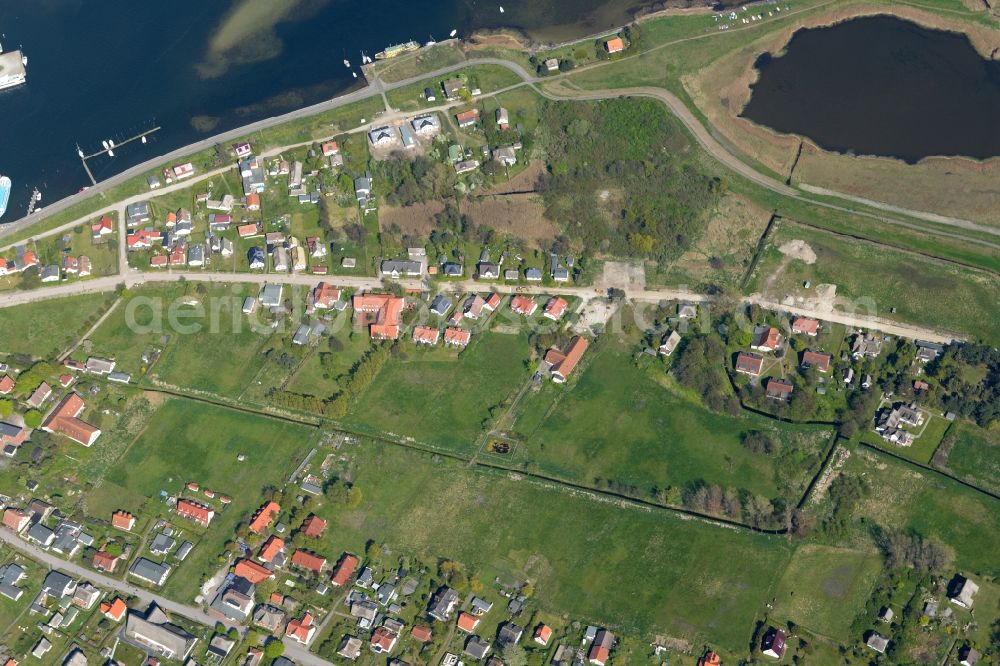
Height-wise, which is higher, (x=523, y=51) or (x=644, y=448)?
(x=523, y=51)

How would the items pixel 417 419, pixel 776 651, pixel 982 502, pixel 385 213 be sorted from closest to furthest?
pixel 776 651
pixel 982 502
pixel 417 419
pixel 385 213

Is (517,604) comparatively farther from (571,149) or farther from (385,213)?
(571,149)

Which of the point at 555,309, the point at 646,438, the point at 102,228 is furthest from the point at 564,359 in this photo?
the point at 102,228

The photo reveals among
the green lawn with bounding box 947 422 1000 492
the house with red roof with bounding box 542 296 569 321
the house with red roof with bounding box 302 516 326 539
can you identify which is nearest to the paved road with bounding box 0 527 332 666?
the house with red roof with bounding box 302 516 326 539

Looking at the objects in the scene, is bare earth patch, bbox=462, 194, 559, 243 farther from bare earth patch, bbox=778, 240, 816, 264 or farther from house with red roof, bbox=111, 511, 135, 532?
house with red roof, bbox=111, 511, 135, 532

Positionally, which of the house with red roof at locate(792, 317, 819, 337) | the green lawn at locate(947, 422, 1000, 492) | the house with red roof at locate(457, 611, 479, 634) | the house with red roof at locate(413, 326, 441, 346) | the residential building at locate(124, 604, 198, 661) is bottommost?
the residential building at locate(124, 604, 198, 661)

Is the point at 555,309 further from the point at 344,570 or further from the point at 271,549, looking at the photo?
the point at 271,549

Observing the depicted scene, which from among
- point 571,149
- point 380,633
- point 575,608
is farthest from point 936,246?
point 380,633
